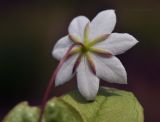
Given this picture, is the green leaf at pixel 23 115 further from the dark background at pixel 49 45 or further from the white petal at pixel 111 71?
the dark background at pixel 49 45

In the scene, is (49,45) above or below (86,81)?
below

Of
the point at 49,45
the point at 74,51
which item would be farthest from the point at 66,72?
the point at 49,45

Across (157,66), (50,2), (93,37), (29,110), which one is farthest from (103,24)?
(50,2)

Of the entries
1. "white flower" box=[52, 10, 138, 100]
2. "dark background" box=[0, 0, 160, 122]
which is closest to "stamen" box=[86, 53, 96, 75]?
"white flower" box=[52, 10, 138, 100]

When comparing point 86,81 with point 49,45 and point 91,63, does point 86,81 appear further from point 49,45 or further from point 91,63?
point 49,45

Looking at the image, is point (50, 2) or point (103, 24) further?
point (50, 2)

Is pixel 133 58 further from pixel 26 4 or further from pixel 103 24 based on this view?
pixel 103 24
